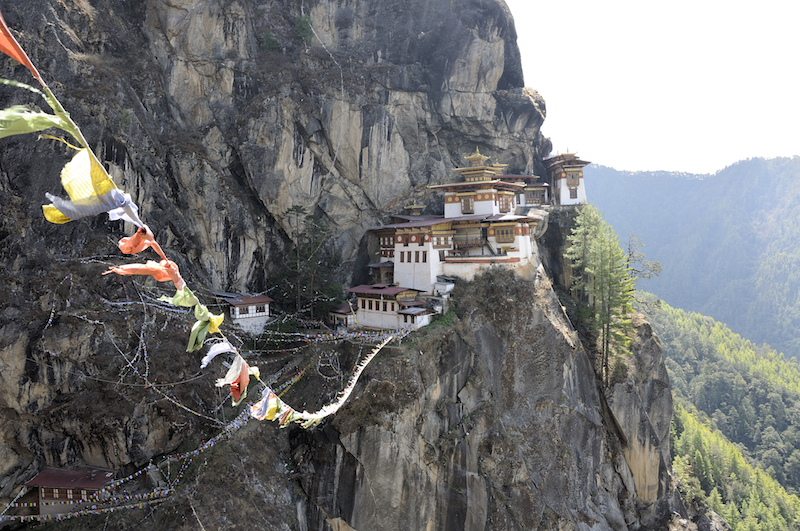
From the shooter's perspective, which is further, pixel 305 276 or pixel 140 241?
pixel 305 276

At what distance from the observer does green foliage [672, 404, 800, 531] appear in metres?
46.0

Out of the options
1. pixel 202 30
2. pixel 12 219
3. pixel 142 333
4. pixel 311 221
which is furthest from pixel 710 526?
pixel 202 30

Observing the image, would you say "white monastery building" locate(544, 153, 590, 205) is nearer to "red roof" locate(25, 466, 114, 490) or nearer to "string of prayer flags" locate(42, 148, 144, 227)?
"red roof" locate(25, 466, 114, 490)

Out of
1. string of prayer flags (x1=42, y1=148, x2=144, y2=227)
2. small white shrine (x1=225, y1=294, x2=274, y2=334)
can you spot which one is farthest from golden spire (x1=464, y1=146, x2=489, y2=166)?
string of prayer flags (x1=42, y1=148, x2=144, y2=227)

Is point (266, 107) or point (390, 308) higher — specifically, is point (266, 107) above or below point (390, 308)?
above

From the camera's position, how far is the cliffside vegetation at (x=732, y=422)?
164ft

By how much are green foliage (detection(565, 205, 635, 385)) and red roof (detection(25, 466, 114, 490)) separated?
3206 centimetres

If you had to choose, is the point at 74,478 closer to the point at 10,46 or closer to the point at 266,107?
the point at 10,46

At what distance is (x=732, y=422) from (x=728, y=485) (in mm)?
30063

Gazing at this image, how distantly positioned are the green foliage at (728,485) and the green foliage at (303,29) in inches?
2005

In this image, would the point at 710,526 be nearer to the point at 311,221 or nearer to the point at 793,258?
the point at 311,221

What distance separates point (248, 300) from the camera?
102ft

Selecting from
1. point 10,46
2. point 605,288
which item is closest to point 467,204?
point 605,288

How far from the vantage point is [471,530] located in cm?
2611
